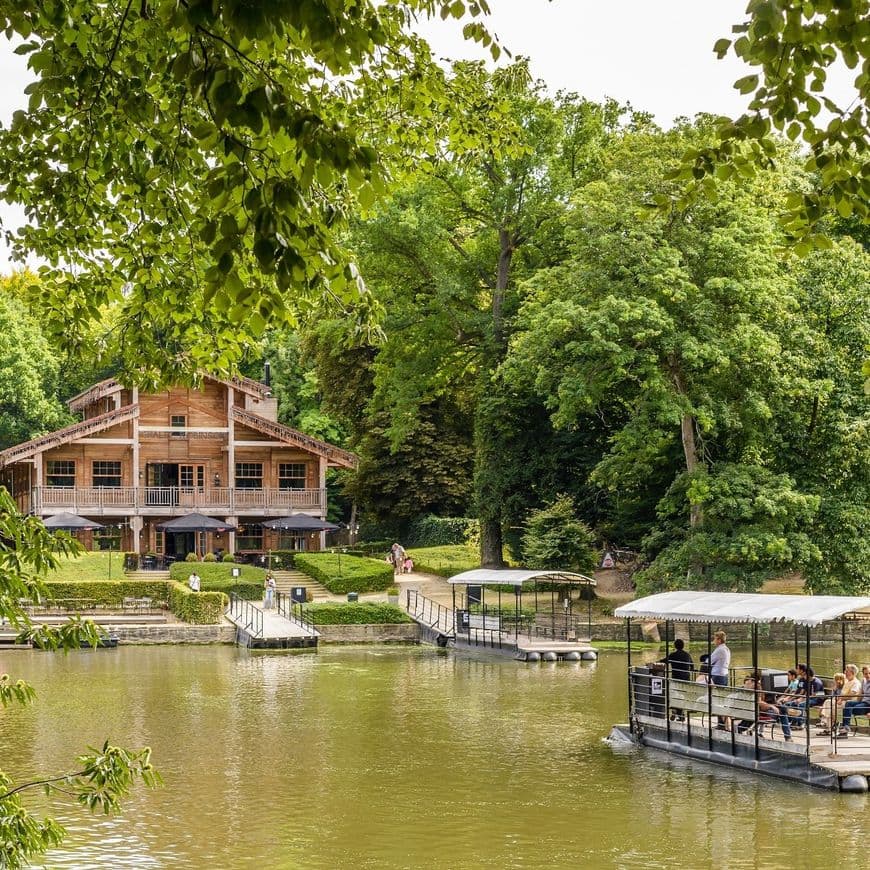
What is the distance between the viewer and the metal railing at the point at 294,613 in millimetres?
42312

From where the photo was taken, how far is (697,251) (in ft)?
130

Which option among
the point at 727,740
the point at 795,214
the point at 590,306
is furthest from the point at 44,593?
the point at 590,306

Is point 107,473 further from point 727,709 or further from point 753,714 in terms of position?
point 753,714

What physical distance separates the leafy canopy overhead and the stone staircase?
3899cm

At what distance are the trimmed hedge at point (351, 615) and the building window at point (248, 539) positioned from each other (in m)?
20.2

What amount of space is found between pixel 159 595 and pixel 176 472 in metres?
17.6

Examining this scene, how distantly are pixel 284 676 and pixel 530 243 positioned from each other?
23.9 m

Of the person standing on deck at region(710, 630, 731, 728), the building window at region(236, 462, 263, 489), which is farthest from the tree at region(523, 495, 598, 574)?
the person standing on deck at region(710, 630, 731, 728)

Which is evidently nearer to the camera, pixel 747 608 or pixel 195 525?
pixel 747 608

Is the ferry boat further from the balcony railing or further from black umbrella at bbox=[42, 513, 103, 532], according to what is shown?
the balcony railing

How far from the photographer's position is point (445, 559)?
59469 millimetres

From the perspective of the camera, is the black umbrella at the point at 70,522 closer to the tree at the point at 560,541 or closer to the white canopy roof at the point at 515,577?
the tree at the point at 560,541

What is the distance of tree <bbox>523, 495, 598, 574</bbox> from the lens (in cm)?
4756

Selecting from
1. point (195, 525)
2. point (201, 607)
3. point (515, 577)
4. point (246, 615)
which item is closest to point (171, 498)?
point (195, 525)
